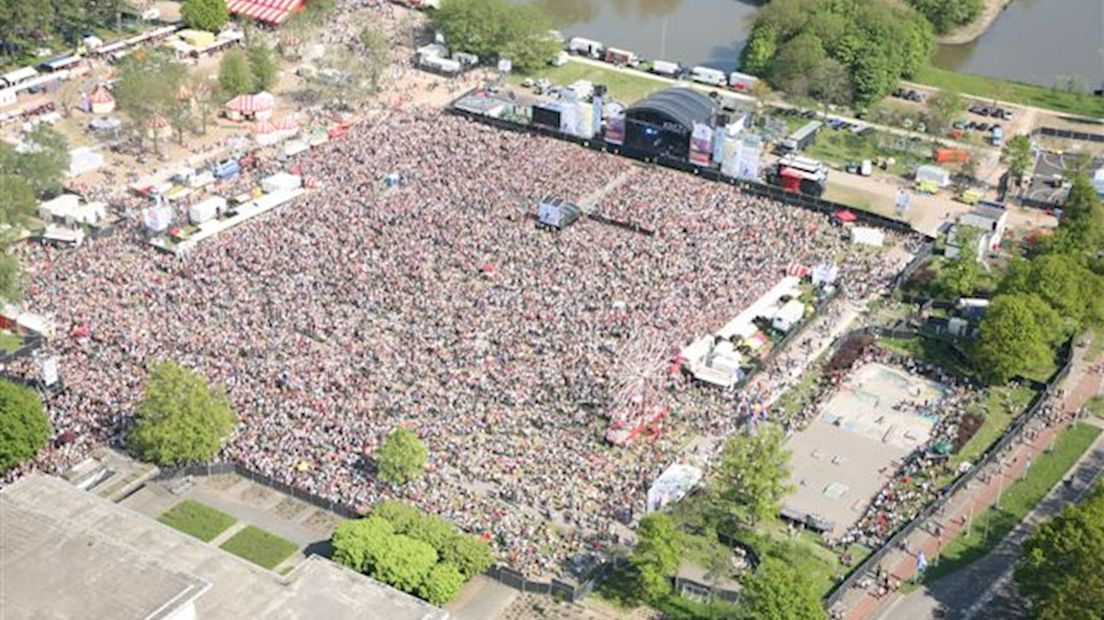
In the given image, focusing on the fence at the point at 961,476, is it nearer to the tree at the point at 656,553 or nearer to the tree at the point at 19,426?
the tree at the point at 656,553

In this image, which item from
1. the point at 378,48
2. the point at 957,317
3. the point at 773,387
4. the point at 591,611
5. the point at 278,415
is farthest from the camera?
the point at 378,48

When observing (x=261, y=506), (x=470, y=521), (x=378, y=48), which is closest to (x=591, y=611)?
(x=470, y=521)

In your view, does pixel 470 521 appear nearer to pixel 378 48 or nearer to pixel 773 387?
pixel 773 387

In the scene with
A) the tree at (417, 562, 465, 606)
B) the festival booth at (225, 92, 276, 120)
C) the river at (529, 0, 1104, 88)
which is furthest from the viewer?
the river at (529, 0, 1104, 88)

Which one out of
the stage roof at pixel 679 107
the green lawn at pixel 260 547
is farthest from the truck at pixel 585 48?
the green lawn at pixel 260 547

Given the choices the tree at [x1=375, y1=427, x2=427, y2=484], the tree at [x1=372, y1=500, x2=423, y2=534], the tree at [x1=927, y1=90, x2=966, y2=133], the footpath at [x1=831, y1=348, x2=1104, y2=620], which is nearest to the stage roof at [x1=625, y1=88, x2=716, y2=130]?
the tree at [x1=927, y1=90, x2=966, y2=133]

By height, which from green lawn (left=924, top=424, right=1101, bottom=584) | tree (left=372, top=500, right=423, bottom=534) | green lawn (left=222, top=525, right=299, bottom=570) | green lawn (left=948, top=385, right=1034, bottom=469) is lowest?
green lawn (left=222, top=525, right=299, bottom=570)

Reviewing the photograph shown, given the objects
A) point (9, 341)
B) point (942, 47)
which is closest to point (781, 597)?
point (9, 341)

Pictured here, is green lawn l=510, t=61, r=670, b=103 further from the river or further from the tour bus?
the river

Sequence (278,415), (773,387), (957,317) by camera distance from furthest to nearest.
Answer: (957,317) < (773,387) < (278,415)
